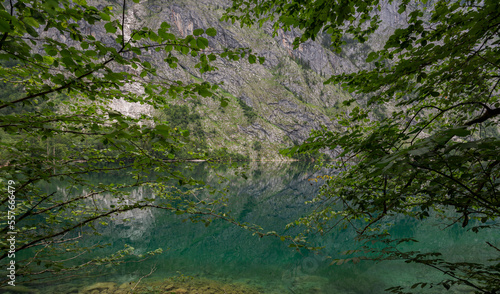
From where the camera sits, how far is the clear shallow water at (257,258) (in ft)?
39.4

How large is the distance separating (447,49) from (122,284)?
49.8ft

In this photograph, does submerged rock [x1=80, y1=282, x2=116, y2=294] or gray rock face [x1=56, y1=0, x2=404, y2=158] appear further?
gray rock face [x1=56, y1=0, x2=404, y2=158]

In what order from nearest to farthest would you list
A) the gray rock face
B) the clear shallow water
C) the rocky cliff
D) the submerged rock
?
the submerged rock, the clear shallow water, the rocky cliff, the gray rock face

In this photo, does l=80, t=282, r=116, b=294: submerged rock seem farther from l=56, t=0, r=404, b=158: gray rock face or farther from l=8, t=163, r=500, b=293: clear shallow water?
l=56, t=0, r=404, b=158: gray rock face

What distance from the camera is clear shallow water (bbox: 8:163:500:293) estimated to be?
12.0 meters

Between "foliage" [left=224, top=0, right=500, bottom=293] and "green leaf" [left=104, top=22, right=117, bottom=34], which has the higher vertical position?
"green leaf" [left=104, top=22, right=117, bottom=34]

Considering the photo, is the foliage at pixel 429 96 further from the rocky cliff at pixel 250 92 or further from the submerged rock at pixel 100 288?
the rocky cliff at pixel 250 92

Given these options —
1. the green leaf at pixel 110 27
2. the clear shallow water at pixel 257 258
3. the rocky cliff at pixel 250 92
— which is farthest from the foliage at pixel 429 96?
the rocky cliff at pixel 250 92

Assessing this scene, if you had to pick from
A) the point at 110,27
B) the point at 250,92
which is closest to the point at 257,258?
the point at 110,27

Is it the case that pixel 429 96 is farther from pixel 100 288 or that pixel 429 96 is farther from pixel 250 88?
pixel 250 88

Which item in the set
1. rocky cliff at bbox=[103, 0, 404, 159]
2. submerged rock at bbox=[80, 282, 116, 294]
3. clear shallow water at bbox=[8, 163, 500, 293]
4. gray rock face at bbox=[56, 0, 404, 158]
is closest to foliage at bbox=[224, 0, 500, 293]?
clear shallow water at bbox=[8, 163, 500, 293]

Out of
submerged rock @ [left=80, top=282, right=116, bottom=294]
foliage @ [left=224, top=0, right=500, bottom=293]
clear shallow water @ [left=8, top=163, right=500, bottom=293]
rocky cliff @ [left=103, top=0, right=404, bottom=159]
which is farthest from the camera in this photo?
rocky cliff @ [left=103, top=0, right=404, bottom=159]

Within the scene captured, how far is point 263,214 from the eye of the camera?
26.3 meters

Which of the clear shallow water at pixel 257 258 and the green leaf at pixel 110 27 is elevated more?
the green leaf at pixel 110 27
